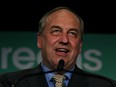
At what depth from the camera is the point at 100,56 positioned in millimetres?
2158

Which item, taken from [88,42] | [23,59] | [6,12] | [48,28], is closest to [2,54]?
[23,59]

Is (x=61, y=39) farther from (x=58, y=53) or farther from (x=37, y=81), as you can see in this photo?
(x=37, y=81)

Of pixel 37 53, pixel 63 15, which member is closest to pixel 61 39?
pixel 63 15

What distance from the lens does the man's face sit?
1179 millimetres

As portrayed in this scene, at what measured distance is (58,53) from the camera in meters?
1.16

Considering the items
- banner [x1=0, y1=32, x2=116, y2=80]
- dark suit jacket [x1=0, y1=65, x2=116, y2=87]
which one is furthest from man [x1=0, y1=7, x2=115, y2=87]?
banner [x1=0, y1=32, x2=116, y2=80]

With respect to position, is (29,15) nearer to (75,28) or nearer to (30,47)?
(30,47)

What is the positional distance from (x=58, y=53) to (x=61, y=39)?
51 mm

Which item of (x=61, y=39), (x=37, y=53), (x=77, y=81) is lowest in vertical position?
(x=37, y=53)

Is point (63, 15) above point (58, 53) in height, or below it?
above

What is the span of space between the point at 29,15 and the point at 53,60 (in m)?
1.08

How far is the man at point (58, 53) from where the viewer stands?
3.78ft

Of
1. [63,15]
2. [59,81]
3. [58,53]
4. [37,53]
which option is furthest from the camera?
[37,53]

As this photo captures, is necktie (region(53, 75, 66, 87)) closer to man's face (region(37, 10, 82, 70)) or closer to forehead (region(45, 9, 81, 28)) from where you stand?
man's face (region(37, 10, 82, 70))
